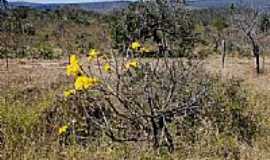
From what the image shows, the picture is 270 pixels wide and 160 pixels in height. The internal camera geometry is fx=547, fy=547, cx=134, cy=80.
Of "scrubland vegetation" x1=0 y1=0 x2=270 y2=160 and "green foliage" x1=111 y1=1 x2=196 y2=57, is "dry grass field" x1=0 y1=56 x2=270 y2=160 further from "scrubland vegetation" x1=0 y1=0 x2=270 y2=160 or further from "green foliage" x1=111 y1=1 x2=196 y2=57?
"green foliage" x1=111 y1=1 x2=196 y2=57

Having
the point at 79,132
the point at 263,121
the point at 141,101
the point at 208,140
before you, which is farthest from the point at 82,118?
the point at 263,121

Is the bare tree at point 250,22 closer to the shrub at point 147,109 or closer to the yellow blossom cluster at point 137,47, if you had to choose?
the shrub at point 147,109

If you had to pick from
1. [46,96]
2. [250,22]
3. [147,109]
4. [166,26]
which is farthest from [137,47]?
[250,22]

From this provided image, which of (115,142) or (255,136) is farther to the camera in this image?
(255,136)

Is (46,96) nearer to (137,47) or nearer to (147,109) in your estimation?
(137,47)

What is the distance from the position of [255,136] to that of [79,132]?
1845 millimetres

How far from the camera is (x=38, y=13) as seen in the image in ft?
126

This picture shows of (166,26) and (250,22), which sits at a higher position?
(166,26)

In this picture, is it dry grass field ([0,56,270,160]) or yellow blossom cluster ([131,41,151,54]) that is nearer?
dry grass field ([0,56,270,160])

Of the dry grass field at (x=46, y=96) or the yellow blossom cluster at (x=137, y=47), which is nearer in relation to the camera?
the dry grass field at (x=46, y=96)

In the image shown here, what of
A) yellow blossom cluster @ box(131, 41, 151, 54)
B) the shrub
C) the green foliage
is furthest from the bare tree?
yellow blossom cluster @ box(131, 41, 151, 54)

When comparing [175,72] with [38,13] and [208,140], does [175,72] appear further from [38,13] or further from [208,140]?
[38,13]

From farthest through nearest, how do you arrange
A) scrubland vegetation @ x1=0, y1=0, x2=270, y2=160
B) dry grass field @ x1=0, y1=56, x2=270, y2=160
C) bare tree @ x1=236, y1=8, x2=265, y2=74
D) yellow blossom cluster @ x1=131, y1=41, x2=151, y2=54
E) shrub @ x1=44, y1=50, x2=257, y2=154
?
bare tree @ x1=236, y1=8, x2=265, y2=74, yellow blossom cluster @ x1=131, y1=41, x2=151, y2=54, shrub @ x1=44, y1=50, x2=257, y2=154, scrubland vegetation @ x1=0, y1=0, x2=270, y2=160, dry grass field @ x1=0, y1=56, x2=270, y2=160

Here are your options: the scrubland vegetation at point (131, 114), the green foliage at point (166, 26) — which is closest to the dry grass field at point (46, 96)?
the scrubland vegetation at point (131, 114)
